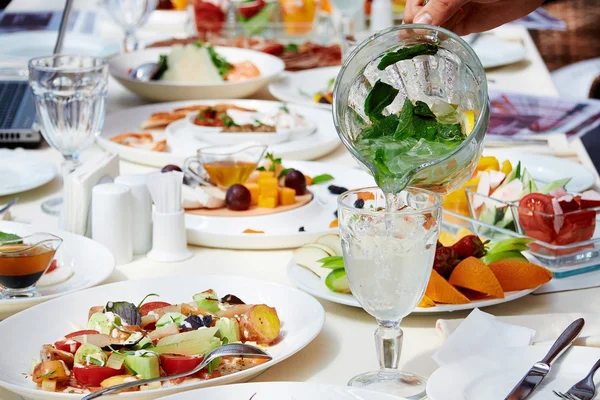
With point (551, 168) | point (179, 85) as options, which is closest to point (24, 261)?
point (551, 168)

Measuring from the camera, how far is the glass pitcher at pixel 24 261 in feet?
3.92

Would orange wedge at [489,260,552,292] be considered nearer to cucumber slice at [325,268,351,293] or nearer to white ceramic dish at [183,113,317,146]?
cucumber slice at [325,268,351,293]

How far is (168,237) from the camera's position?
Result: 1.41m

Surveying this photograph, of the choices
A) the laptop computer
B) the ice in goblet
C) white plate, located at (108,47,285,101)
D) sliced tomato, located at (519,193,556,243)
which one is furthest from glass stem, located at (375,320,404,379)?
white plate, located at (108,47,285,101)

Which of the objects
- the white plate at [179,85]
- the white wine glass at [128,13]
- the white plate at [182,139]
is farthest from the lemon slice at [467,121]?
the white wine glass at [128,13]

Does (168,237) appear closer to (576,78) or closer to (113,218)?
(113,218)

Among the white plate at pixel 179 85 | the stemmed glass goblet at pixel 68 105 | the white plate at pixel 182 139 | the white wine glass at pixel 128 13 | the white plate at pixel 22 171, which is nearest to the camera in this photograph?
the stemmed glass goblet at pixel 68 105

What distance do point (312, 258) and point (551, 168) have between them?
0.72 metres

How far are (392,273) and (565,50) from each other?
512 centimetres

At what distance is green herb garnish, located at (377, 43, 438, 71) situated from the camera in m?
1.04

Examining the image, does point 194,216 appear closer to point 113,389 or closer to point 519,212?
point 519,212

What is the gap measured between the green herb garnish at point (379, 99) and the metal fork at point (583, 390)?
36cm

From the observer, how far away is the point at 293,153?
6.34 ft

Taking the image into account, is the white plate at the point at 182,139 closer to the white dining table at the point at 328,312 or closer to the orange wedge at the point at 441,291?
the white dining table at the point at 328,312
